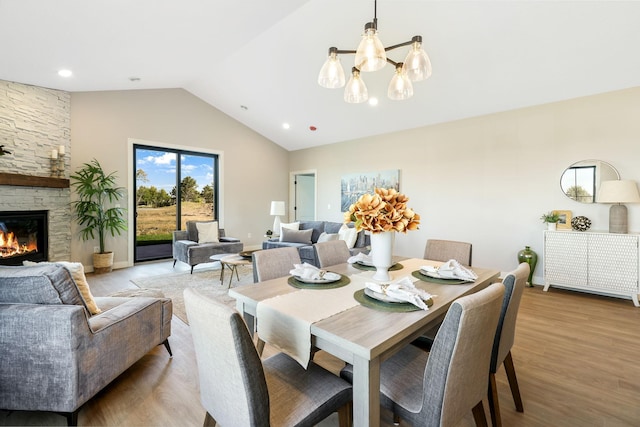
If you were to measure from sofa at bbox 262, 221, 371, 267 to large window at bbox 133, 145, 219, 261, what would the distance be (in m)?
2.10

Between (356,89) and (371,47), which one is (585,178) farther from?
(371,47)

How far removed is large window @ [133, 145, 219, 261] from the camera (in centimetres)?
592

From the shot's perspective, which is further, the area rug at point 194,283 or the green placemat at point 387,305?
the area rug at point 194,283

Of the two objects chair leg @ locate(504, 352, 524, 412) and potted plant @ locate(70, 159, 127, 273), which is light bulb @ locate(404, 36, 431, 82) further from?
potted plant @ locate(70, 159, 127, 273)

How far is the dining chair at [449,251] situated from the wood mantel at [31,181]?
16.9 ft

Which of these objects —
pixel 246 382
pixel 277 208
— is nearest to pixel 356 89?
pixel 246 382

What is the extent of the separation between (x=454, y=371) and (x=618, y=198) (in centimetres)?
398

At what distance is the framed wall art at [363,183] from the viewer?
595cm

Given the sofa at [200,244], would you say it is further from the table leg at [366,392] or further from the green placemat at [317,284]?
the table leg at [366,392]

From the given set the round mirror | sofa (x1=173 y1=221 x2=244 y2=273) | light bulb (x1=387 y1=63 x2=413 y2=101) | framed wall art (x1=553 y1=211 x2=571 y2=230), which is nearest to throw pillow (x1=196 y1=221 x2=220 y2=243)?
sofa (x1=173 y1=221 x2=244 y2=273)

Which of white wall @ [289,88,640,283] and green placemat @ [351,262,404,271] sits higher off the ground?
white wall @ [289,88,640,283]

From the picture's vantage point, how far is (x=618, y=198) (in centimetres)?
351

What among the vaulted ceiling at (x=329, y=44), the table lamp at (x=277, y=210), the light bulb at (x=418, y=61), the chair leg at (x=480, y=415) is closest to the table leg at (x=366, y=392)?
the chair leg at (x=480, y=415)

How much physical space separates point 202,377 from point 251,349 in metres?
0.41
